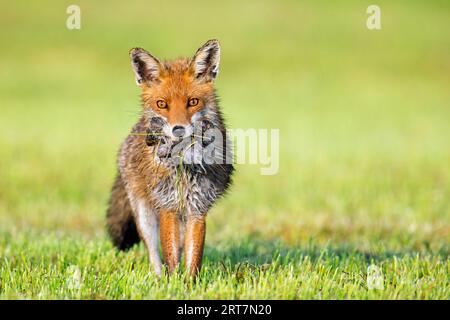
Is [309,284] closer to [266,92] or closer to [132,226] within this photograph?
[132,226]

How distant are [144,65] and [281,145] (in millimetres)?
13202

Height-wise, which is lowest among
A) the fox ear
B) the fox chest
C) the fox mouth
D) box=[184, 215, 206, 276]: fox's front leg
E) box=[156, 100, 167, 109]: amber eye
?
box=[184, 215, 206, 276]: fox's front leg

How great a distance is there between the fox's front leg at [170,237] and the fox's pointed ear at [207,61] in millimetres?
1404

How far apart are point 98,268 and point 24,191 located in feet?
25.7

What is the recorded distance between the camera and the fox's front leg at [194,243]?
7.02 metres

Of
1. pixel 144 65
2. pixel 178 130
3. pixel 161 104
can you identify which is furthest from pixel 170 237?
pixel 144 65

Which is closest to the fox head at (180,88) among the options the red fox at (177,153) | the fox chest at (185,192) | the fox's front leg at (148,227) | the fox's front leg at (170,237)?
the red fox at (177,153)

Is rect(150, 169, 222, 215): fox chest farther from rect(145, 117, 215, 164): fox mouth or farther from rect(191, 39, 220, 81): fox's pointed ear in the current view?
rect(191, 39, 220, 81): fox's pointed ear

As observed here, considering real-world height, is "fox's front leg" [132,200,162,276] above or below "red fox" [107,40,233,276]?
below

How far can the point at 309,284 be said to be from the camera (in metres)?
6.68

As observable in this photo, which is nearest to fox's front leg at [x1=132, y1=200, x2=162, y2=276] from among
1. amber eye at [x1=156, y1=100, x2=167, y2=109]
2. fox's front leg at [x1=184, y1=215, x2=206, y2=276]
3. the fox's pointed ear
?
fox's front leg at [x1=184, y1=215, x2=206, y2=276]

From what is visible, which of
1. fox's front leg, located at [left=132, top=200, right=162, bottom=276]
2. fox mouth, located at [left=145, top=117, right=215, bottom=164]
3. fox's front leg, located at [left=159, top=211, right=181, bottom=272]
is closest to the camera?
fox mouth, located at [left=145, top=117, right=215, bottom=164]

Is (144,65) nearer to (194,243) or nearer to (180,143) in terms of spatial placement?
(180,143)

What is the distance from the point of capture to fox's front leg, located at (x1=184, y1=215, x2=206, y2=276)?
702 centimetres
